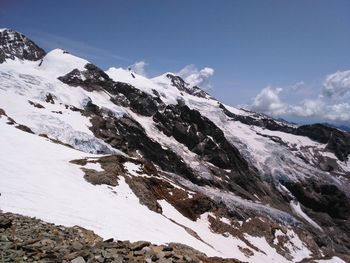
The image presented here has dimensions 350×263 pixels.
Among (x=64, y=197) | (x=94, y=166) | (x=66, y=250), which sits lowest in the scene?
(x=64, y=197)

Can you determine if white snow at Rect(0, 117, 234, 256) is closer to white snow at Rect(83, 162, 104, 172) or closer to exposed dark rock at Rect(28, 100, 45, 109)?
white snow at Rect(83, 162, 104, 172)

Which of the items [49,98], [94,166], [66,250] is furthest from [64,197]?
[49,98]

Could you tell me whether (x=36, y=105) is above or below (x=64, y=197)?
above

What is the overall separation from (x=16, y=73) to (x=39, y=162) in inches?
5932

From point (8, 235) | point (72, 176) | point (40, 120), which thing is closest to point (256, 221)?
point (40, 120)

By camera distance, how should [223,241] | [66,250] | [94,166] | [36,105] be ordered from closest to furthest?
1. [66,250]
2. [94,166]
3. [223,241]
4. [36,105]

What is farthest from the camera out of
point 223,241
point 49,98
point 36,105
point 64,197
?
point 49,98

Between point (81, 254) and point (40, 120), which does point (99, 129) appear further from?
point (81, 254)

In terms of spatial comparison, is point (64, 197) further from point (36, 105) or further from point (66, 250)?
point (36, 105)

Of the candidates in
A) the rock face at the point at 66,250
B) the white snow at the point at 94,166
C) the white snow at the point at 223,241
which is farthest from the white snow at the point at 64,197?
the white snow at the point at 223,241

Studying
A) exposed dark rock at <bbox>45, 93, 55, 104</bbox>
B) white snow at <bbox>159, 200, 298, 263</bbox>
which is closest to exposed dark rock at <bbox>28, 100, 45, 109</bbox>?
exposed dark rock at <bbox>45, 93, 55, 104</bbox>

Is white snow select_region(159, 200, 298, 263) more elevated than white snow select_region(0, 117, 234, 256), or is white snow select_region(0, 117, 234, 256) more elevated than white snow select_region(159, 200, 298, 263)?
white snow select_region(0, 117, 234, 256)

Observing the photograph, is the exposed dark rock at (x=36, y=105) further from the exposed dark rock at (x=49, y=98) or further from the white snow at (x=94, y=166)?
the white snow at (x=94, y=166)

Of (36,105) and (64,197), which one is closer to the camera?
(64,197)
